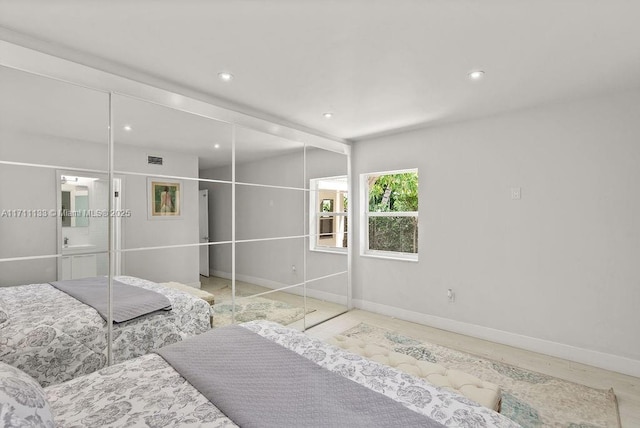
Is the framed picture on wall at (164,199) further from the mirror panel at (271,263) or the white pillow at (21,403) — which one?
the white pillow at (21,403)

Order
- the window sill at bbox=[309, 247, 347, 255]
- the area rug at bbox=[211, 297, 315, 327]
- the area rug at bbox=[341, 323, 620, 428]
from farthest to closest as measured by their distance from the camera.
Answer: the window sill at bbox=[309, 247, 347, 255] < the area rug at bbox=[211, 297, 315, 327] < the area rug at bbox=[341, 323, 620, 428]

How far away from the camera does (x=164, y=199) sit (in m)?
2.54

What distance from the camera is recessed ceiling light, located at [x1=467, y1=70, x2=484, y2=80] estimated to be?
2467 millimetres

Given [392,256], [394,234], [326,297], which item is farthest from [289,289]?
[394,234]

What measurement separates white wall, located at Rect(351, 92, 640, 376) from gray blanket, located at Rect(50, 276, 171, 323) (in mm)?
3000

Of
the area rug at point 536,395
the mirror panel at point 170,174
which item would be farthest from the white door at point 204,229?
the area rug at point 536,395

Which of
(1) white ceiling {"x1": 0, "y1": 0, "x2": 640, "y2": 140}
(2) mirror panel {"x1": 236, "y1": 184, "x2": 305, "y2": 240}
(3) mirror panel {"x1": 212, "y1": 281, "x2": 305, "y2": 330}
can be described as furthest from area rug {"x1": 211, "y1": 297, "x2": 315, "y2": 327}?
(1) white ceiling {"x1": 0, "y1": 0, "x2": 640, "y2": 140}

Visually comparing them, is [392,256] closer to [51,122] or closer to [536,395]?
[536,395]

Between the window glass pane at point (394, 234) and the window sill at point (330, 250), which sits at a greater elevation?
the window glass pane at point (394, 234)

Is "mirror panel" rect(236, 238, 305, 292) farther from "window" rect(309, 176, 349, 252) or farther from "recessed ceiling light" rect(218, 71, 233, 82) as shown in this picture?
"recessed ceiling light" rect(218, 71, 233, 82)

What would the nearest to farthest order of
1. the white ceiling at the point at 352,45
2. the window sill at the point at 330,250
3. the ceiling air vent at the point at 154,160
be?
the white ceiling at the point at 352,45
the ceiling air vent at the point at 154,160
the window sill at the point at 330,250

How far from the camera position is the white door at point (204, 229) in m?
2.81

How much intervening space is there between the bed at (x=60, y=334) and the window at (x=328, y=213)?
2096 mm

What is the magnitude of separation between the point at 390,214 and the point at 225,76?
113 inches
